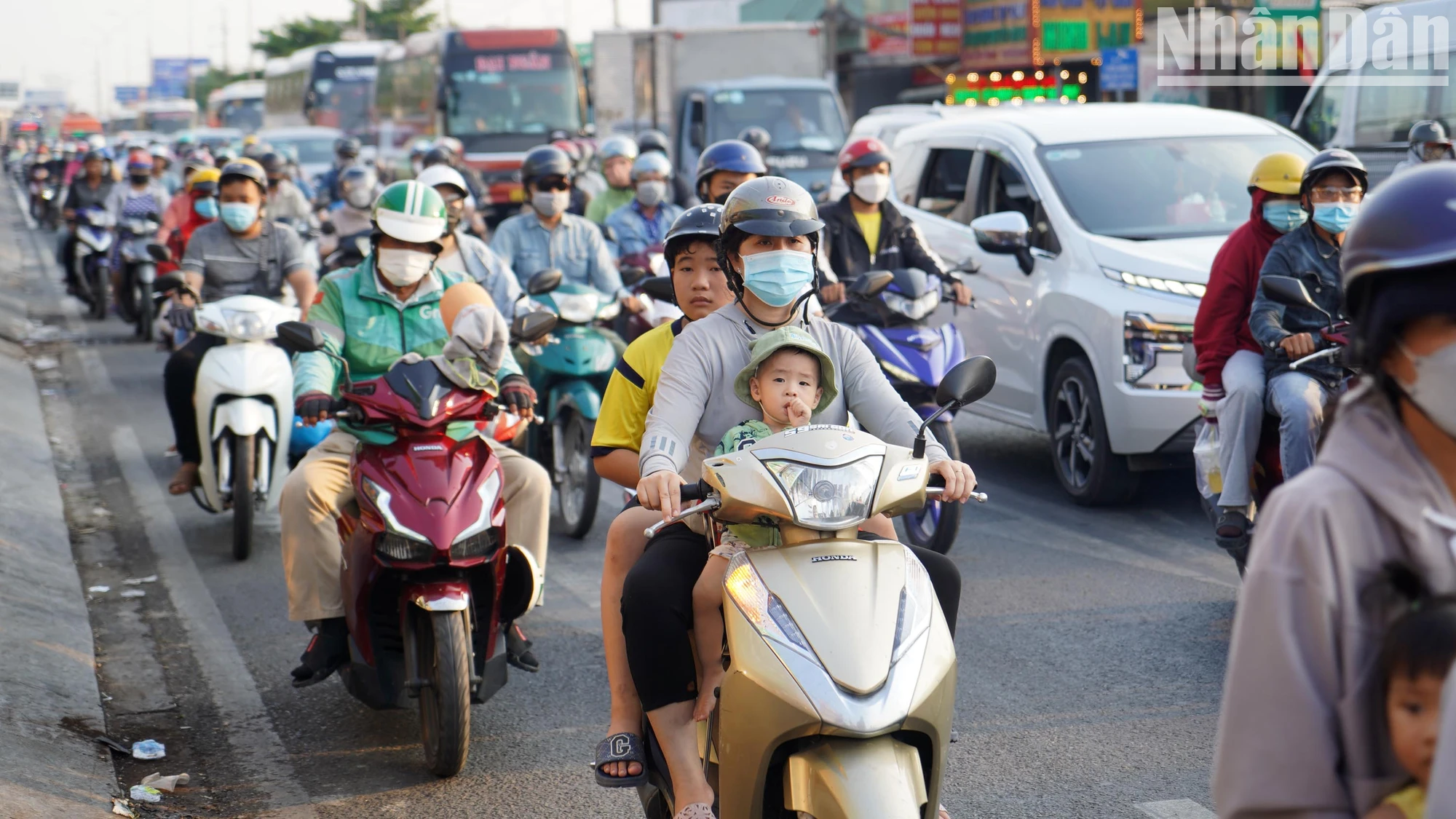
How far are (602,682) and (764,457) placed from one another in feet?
9.12

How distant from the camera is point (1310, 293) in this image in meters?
6.19

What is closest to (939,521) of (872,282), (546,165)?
(872,282)

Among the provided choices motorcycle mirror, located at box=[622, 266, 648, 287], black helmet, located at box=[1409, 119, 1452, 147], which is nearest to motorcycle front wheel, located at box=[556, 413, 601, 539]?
motorcycle mirror, located at box=[622, 266, 648, 287]

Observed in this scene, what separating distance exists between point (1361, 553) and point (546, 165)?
8102mm

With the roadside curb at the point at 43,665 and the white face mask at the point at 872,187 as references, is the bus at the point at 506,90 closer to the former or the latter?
the roadside curb at the point at 43,665

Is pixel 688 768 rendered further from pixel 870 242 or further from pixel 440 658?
pixel 870 242

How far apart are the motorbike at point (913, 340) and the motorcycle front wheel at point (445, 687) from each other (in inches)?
123

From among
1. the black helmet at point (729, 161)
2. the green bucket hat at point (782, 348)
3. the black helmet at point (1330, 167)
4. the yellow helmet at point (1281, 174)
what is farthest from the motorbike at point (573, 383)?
the green bucket hat at point (782, 348)

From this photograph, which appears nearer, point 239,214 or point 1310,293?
point 1310,293

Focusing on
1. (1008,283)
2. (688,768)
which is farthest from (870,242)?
(688,768)

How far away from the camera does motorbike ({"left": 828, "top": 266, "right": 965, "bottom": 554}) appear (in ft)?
24.8

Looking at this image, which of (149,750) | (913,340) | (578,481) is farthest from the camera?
(578,481)

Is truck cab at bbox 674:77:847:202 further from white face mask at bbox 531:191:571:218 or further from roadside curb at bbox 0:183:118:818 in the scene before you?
roadside curb at bbox 0:183:118:818

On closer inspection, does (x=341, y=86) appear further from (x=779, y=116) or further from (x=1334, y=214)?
(x=1334, y=214)
